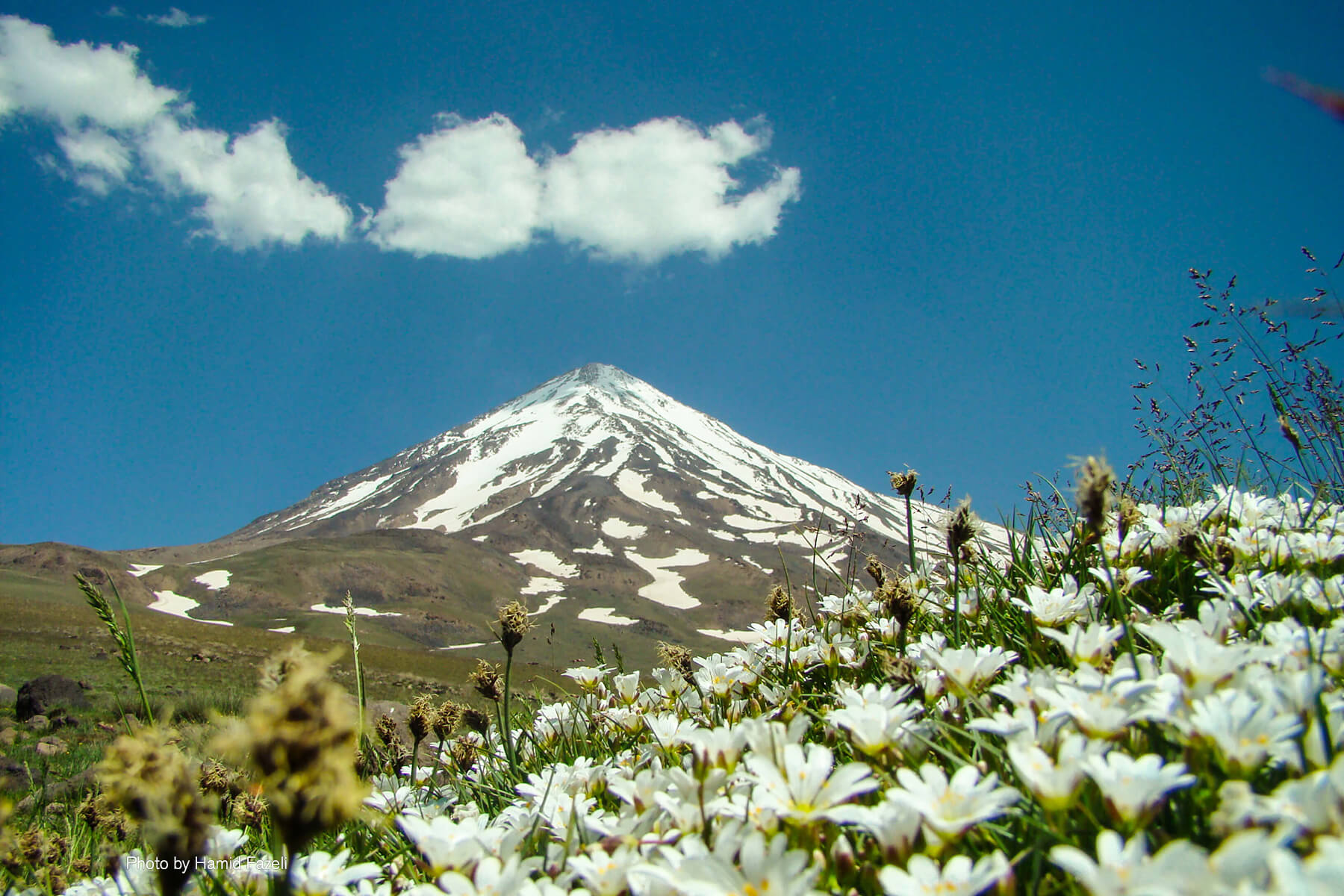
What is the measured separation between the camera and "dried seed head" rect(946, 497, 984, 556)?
243 cm

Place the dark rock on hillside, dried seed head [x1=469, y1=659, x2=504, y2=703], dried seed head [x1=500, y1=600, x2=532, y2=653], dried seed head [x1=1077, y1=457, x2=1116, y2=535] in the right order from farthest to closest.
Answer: the dark rock on hillside, dried seed head [x1=469, y1=659, x2=504, y2=703], dried seed head [x1=500, y1=600, x2=532, y2=653], dried seed head [x1=1077, y1=457, x2=1116, y2=535]

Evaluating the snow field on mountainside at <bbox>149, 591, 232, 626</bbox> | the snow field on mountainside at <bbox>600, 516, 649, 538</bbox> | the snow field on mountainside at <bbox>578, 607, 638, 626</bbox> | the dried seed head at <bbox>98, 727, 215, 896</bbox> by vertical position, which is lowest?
the dried seed head at <bbox>98, 727, 215, 896</bbox>

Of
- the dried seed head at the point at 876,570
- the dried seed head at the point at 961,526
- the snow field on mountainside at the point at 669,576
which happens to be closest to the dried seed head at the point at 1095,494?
the dried seed head at the point at 961,526

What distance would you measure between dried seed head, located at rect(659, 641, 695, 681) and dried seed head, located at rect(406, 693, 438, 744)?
116 cm

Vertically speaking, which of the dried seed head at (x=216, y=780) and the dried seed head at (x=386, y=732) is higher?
the dried seed head at (x=386, y=732)

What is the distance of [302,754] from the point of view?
1.04 meters

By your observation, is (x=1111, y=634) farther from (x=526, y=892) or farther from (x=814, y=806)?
(x=526, y=892)

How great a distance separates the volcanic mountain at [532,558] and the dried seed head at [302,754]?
36.5m

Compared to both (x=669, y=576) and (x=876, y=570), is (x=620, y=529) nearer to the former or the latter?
(x=669, y=576)

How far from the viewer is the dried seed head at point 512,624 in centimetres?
285

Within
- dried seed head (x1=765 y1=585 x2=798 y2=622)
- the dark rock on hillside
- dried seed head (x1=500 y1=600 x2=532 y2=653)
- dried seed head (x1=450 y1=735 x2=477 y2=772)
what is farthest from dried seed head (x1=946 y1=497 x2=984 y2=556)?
the dark rock on hillside

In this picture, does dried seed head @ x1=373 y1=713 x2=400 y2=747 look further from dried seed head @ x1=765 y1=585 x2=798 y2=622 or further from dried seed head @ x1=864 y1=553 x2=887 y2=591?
dried seed head @ x1=864 y1=553 x2=887 y2=591

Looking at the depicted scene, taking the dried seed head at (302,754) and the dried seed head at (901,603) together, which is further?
the dried seed head at (901,603)

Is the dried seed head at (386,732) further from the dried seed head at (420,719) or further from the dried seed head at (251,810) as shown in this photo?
the dried seed head at (251,810)
